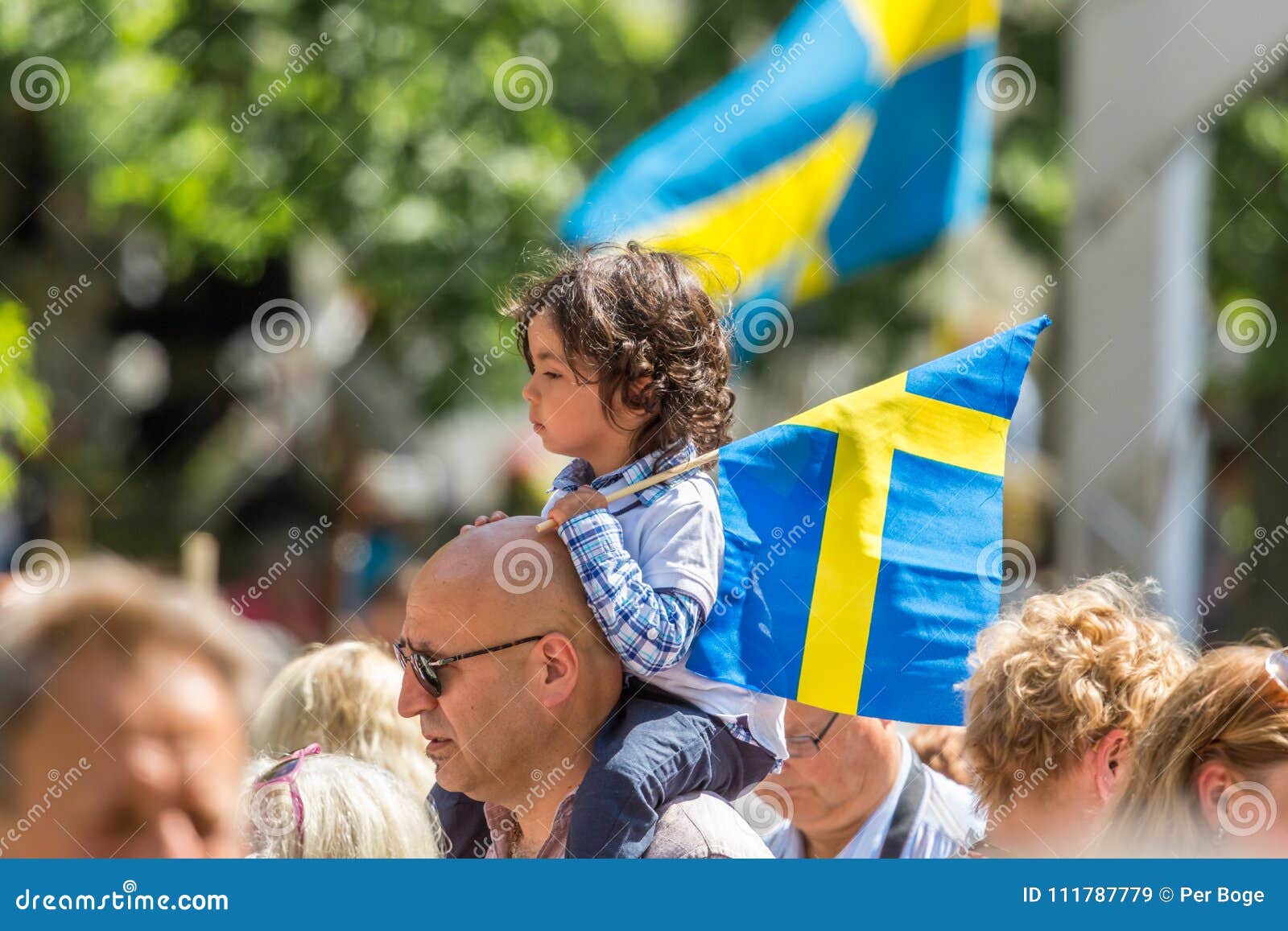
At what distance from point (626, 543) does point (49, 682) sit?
101 cm

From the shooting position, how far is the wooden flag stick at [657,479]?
2207mm

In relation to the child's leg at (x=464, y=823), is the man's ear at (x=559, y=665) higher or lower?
higher

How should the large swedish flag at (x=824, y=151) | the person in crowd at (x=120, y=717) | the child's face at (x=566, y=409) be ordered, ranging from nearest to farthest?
1. the person in crowd at (x=120, y=717)
2. the child's face at (x=566, y=409)
3. the large swedish flag at (x=824, y=151)

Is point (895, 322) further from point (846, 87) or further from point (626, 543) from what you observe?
point (626, 543)

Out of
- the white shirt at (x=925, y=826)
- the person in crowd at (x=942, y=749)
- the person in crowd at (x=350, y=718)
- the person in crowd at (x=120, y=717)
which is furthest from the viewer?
the person in crowd at (x=942, y=749)

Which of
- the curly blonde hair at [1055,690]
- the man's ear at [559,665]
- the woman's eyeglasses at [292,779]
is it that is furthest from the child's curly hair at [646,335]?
the woman's eyeglasses at [292,779]

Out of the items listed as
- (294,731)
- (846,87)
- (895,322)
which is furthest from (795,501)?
(895,322)

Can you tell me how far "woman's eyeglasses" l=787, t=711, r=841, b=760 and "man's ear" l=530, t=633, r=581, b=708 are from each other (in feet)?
2.84

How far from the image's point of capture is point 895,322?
1005 cm

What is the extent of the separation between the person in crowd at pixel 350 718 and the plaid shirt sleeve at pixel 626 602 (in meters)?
1.04

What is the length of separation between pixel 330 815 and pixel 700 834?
622mm

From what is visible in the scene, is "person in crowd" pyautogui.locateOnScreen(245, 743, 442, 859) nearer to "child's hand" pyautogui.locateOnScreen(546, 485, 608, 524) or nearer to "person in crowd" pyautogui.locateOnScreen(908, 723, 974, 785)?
"child's hand" pyautogui.locateOnScreen(546, 485, 608, 524)

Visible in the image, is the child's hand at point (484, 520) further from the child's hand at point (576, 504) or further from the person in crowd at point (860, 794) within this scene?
the person in crowd at point (860, 794)

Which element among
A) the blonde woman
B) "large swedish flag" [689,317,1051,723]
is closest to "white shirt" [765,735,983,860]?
"large swedish flag" [689,317,1051,723]
